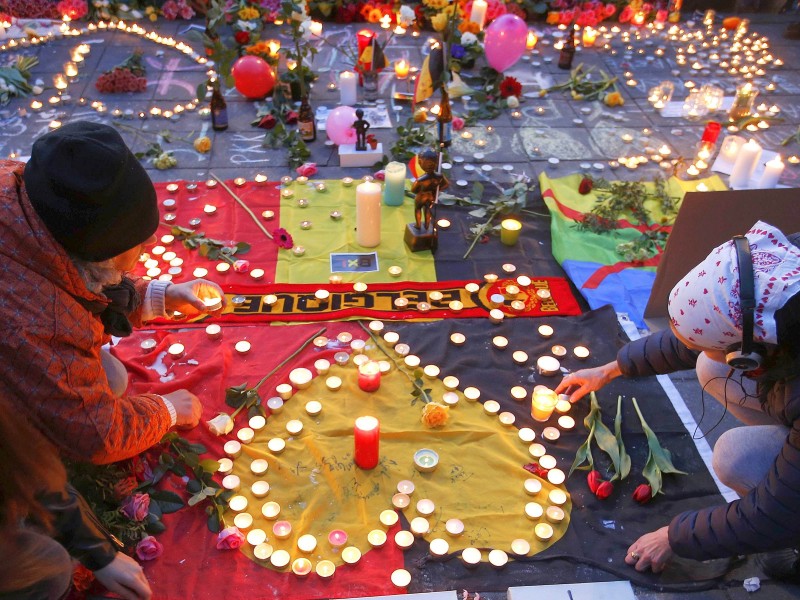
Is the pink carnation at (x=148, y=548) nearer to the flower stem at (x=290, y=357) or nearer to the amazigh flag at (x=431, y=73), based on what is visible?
the flower stem at (x=290, y=357)

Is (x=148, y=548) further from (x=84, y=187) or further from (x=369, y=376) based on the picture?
(x=84, y=187)

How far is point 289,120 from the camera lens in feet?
13.9

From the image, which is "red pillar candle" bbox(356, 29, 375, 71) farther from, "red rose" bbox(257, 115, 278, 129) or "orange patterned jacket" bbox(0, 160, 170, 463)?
"orange patterned jacket" bbox(0, 160, 170, 463)

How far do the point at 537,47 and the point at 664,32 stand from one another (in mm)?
1346

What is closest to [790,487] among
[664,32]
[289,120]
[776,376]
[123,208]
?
[776,376]

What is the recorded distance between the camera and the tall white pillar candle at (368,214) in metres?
3.04

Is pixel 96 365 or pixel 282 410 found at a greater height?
pixel 96 365

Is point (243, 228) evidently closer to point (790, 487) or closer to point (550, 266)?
point (550, 266)

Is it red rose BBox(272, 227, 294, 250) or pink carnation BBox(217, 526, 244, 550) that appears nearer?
pink carnation BBox(217, 526, 244, 550)

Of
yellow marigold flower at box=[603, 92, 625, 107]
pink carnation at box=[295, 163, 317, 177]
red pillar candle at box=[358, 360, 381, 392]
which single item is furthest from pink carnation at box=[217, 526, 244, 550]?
yellow marigold flower at box=[603, 92, 625, 107]

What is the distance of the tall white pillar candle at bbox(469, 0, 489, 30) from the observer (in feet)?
16.9

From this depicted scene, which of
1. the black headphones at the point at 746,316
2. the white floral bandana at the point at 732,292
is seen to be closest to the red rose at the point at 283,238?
the white floral bandana at the point at 732,292

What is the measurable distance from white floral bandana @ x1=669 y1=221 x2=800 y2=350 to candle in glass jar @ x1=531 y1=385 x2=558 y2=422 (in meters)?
0.72

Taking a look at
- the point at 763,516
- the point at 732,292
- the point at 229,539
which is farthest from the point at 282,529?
the point at 732,292
